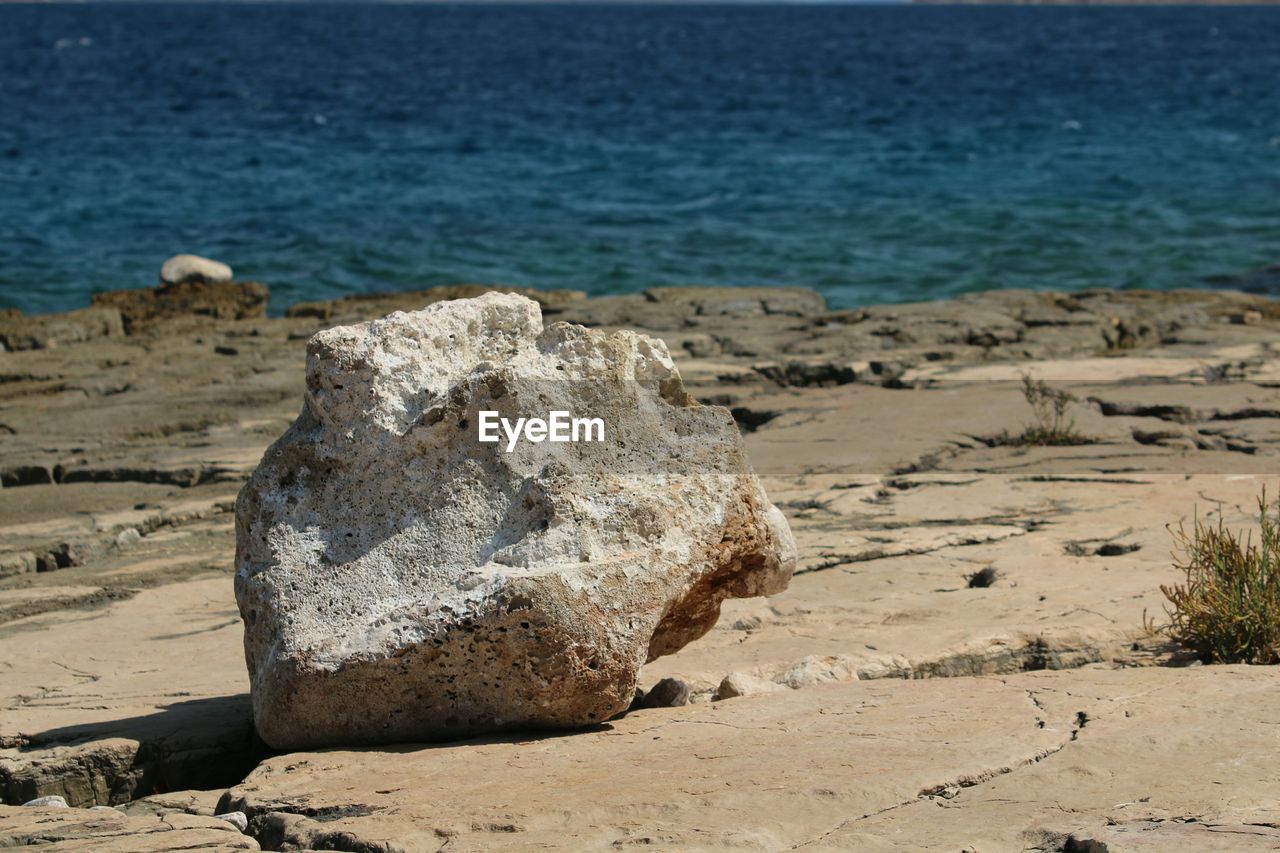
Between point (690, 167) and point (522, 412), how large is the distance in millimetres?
19116

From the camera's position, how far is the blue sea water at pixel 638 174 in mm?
15562

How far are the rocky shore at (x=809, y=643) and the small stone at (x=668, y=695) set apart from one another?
0.07 ft

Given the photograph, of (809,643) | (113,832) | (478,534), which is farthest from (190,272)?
(113,832)

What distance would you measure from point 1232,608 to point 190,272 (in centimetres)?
1056

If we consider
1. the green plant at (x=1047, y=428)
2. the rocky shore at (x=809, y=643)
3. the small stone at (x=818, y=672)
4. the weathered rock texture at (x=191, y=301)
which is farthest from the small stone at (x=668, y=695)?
the weathered rock texture at (x=191, y=301)

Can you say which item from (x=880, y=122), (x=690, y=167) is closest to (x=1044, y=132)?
(x=880, y=122)

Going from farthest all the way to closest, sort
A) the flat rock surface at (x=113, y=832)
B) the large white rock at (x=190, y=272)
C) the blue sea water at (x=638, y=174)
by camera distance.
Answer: the blue sea water at (x=638, y=174) → the large white rock at (x=190, y=272) → the flat rock surface at (x=113, y=832)

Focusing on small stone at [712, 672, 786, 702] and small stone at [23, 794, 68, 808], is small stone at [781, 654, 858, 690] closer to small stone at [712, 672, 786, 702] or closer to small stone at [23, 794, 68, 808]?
small stone at [712, 672, 786, 702]

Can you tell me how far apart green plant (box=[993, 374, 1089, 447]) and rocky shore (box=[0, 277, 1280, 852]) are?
41 mm

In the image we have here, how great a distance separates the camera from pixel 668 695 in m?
4.05

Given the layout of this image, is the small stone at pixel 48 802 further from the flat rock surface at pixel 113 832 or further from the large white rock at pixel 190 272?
the large white rock at pixel 190 272

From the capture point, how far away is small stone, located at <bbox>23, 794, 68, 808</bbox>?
11.9 ft

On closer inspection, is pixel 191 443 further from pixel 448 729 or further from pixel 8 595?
pixel 448 729

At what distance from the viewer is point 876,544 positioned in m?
5.70
